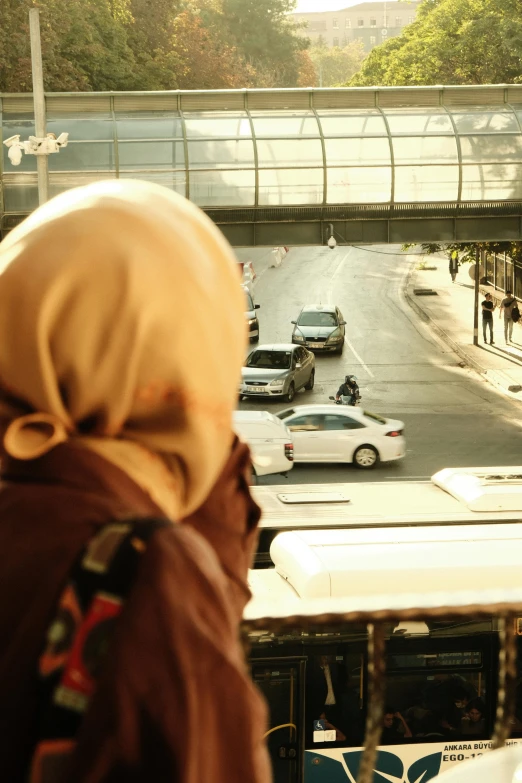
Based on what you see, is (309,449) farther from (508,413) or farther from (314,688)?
(314,688)

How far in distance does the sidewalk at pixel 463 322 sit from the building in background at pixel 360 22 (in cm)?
14140

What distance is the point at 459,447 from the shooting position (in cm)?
2442

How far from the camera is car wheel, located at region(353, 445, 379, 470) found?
23.0 m

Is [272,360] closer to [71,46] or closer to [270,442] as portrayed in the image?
[270,442]

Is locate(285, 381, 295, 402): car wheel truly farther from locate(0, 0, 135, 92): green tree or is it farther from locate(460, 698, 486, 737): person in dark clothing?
locate(460, 698, 486, 737): person in dark clothing

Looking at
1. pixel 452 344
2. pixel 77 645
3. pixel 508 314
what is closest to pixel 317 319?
pixel 452 344

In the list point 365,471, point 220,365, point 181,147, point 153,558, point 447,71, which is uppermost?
point 447,71

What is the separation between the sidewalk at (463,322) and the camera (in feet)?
104

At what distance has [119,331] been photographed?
1.08m

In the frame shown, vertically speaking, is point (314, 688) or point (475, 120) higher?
point (475, 120)

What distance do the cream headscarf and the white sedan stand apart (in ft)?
70.7

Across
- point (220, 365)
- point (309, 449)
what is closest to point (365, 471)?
point (309, 449)

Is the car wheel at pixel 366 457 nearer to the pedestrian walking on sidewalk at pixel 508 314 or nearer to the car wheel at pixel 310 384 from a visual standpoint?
the car wheel at pixel 310 384

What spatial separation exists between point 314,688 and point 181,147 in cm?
1644
